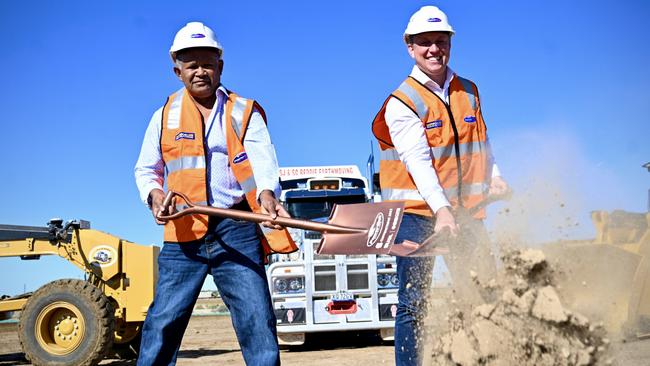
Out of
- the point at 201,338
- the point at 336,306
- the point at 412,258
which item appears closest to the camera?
the point at 412,258

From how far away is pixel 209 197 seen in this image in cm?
387

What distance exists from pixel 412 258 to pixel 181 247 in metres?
1.21

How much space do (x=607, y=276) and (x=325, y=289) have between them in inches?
278

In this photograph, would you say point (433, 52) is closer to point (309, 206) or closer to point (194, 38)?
point (194, 38)

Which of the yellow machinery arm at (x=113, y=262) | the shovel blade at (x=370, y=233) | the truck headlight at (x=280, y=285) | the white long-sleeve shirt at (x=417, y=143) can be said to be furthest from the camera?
the truck headlight at (x=280, y=285)

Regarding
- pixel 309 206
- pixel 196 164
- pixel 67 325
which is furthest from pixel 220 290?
pixel 309 206

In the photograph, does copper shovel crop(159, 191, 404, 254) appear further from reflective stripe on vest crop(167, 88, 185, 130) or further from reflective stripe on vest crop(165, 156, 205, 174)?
reflective stripe on vest crop(167, 88, 185, 130)

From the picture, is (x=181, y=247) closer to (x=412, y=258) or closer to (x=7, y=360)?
(x=412, y=258)

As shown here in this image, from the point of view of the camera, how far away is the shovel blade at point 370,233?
3568mm

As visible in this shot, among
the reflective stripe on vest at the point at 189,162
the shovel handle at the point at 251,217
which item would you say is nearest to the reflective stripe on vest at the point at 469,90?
the shovel handle at the point at 251,217

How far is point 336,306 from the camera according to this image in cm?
1126

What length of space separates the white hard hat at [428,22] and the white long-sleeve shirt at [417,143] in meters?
0.23

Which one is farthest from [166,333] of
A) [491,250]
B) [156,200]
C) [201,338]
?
[201,338]

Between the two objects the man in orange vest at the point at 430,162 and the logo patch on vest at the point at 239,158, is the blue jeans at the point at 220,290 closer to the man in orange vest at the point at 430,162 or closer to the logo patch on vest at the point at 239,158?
the logo patch on vest at the point at 239,158
